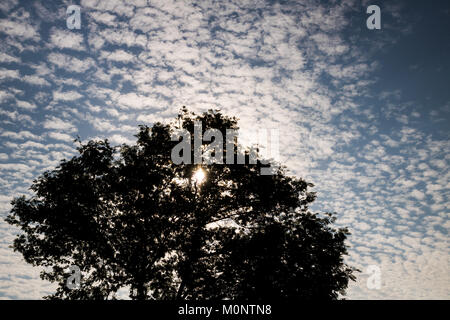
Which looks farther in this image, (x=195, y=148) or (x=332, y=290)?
(x=195, y=148)

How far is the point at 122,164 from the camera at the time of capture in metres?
18.9

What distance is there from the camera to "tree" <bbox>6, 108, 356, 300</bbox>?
17016 millimetres

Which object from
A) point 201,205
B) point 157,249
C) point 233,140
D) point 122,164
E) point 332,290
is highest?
point 233,140

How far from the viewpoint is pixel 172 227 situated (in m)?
18.1

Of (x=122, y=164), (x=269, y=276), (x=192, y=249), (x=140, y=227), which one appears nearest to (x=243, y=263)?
(x=269, y=276)

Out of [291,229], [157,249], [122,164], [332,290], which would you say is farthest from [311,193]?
[122,164]

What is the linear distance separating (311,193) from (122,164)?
1373 cm

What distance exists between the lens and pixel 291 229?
1842cm

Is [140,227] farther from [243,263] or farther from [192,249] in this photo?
[243,263]

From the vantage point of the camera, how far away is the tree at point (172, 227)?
17016mm

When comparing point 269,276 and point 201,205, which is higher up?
point 201,205
